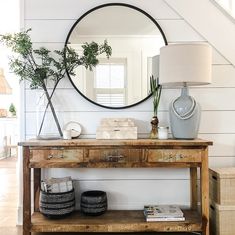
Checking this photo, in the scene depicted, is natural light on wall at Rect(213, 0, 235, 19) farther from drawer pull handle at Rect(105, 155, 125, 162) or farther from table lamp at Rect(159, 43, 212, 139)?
drawer pull handle at Rect(105, 155, 125, 162)

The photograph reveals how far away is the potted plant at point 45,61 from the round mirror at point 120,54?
8 cm

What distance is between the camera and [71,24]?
230 cm

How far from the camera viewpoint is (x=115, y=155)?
1874mm

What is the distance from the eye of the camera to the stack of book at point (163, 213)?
6.38 feet

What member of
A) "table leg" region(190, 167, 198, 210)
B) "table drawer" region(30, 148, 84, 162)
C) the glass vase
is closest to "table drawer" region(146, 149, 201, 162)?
"table leg" region(190, 167, 198, 210)

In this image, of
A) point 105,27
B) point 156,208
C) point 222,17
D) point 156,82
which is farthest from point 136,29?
point 156,208

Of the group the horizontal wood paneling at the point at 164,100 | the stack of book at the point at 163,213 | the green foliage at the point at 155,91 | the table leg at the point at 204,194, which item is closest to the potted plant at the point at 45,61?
the horizontal wood paneling at the point at 164,100

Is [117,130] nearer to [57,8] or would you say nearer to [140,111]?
[140,111]

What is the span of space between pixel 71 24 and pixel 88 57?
1.19ft

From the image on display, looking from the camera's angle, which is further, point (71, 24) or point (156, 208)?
point (71, 24)

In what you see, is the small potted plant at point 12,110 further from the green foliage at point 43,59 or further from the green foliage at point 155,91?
the green foliage at point 155,91

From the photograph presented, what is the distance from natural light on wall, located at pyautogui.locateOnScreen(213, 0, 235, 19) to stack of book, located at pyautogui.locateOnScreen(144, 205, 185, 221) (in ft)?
5.30

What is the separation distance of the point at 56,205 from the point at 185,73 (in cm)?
130

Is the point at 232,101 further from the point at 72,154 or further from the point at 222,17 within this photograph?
the point at 72,154
